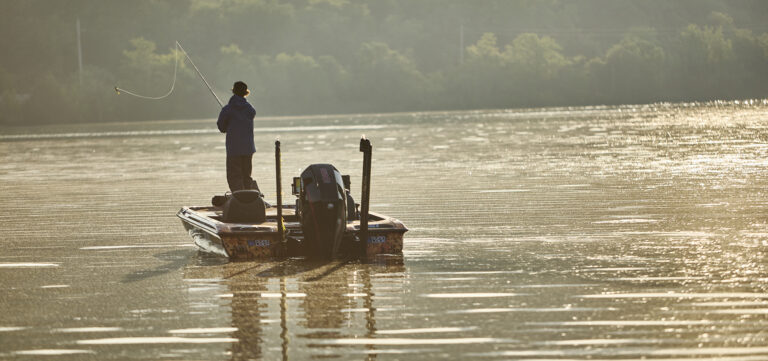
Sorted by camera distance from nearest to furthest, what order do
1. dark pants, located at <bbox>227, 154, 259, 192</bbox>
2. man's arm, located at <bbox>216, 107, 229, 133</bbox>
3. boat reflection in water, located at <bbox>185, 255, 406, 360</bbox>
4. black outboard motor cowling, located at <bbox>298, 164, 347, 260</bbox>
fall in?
boat reflection in water, located at <bbox>185, 255, 406, 360</bbox>
black outboard motor cowling, located at <bbox>298, 164, 347, 260</bbox>
man's arm, located at <bbox>216, 107, 229, 133</bbox>
dark pants, located at <bbox>227, 154, 259, 192</bbox>

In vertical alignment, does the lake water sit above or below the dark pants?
below

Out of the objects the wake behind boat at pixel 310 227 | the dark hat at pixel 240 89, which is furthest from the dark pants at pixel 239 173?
the wake behind boat at pixel 310 227

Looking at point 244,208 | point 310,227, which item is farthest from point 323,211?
point 244,208

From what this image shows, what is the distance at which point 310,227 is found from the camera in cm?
1317

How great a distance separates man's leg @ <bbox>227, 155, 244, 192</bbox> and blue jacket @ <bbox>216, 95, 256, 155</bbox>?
117 mm

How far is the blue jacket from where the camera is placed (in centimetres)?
1544

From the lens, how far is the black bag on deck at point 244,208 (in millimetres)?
14164

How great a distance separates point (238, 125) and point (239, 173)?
25.3 inches

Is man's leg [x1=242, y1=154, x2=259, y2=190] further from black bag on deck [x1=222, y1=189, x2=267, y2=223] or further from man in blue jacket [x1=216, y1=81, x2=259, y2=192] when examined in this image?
black bag on deck [x1=222, y1=189, x2=267, y2=223]

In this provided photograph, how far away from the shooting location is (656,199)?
20.3 m

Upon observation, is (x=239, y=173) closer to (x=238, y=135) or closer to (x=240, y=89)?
(x=238, y=135)

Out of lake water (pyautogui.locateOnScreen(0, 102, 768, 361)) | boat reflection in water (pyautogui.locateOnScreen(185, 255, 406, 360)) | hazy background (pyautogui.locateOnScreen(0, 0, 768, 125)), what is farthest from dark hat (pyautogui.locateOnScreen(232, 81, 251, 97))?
hazy background (pyautogui.locateOnScreen(0, 0, 768, 125))

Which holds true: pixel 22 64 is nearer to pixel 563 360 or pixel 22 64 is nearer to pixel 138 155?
pixel 138 155

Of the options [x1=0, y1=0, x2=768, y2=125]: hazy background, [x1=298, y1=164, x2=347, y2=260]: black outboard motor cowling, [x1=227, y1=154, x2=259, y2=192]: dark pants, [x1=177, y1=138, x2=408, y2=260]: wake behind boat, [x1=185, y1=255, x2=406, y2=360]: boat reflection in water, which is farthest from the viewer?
[x1=0, y1=0, x2=768, y2=125]: hazy background
